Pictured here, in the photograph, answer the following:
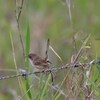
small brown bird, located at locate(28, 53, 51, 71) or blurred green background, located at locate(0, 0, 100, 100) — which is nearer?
small brown bird, located at locate(28, 53, 51, 71)

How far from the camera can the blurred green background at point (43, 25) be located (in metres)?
6.30

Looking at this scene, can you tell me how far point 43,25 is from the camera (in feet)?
22.3

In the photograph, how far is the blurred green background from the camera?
20.7 feet

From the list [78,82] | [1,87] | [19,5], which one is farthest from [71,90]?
[1,87]

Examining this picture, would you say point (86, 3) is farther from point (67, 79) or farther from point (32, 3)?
point (67, 79)

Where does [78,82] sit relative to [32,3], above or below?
above

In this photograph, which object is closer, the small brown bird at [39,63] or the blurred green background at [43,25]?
the small brown bird at [39,63]

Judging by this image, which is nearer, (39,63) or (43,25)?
(39,63)

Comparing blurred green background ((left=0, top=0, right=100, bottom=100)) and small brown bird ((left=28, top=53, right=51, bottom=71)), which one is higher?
small brown bird ((left=28, top=53, right=51, bottom=71))

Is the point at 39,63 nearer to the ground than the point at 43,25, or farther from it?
farther from it

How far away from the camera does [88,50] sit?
3.78 metres

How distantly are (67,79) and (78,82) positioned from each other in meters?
0.06

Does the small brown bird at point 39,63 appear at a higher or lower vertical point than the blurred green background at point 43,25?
higher

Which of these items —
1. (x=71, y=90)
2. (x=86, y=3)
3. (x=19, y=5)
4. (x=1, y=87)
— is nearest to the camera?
(x=71, y=90)
